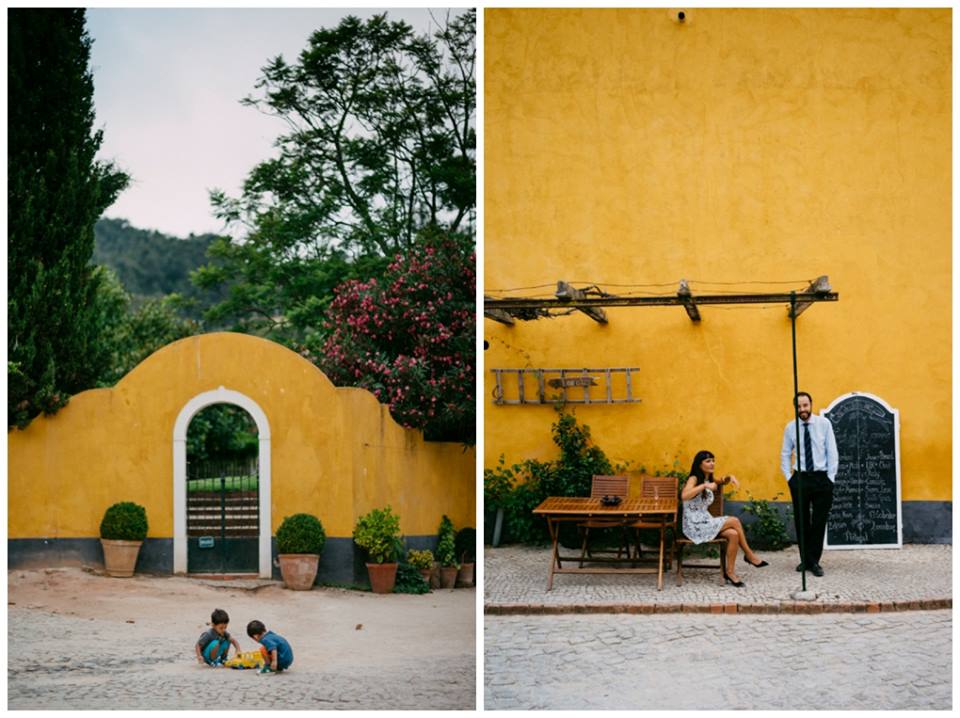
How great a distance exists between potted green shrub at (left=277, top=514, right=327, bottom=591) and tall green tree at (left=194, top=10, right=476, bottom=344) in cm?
109

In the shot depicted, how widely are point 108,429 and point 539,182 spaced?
323cm

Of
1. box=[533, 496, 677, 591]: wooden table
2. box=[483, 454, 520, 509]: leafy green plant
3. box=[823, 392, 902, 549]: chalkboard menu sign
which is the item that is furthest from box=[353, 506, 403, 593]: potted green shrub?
box=[823, 392, 902, 549]: chalkboard menu sign

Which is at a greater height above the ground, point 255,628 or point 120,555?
point 120,555

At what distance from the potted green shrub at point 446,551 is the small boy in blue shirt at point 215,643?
1.18 metres

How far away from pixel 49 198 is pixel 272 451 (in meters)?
1.97

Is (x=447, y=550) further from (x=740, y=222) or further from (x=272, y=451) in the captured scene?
(x=740, y=222)

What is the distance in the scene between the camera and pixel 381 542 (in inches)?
256

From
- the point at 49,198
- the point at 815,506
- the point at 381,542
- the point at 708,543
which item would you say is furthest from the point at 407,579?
the point at 49,198

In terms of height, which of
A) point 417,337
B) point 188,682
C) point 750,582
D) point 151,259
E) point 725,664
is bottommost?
point 188,682

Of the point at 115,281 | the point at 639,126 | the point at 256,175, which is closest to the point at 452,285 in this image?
the point at 256,175

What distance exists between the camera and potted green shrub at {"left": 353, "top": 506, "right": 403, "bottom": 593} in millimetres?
6512

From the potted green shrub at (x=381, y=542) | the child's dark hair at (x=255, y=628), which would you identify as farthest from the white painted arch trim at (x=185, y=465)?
the potted green shrub at (x=381, y=542)

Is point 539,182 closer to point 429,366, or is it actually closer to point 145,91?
point 429,366

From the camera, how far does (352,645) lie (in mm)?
6203
